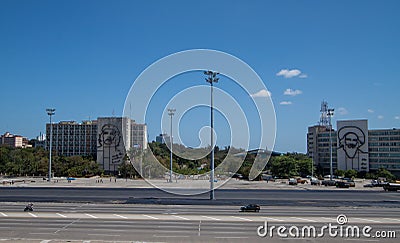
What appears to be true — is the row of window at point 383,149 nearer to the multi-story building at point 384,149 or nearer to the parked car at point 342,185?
the multi-story building at point 384,149

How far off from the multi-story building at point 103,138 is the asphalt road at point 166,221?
287ft

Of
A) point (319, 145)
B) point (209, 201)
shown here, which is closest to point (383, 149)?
point (319, 145)

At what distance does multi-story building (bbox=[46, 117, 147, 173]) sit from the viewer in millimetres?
122938

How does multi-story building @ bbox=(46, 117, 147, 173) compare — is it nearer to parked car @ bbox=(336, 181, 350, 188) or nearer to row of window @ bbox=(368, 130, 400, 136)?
parked car @ bbox=(336, 181, 350, 188)

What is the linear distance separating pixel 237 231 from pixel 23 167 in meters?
106

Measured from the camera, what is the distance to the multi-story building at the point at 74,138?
154 metres

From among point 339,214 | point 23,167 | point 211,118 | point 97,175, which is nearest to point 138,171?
point 97,175

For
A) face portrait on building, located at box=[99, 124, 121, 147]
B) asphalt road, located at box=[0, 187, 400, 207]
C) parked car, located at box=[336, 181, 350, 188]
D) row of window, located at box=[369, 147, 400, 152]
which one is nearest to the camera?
asphalt road, located at box=[0, 187, 400, 207]

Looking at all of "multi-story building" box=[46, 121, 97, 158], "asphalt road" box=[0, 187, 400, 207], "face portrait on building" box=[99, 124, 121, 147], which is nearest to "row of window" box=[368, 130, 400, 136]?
"asphalt road" box=[0, 187, 400, 207]

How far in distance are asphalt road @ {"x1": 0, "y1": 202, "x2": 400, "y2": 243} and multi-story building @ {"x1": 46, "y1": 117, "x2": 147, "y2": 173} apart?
87578 millimetres

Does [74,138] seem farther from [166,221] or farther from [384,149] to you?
[166,221]

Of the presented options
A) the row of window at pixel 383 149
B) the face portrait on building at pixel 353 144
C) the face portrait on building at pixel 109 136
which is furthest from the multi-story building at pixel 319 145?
the face portrait on building at pixel 109 136

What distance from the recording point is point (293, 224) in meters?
23.6

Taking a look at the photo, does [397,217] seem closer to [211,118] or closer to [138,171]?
[211,118]
